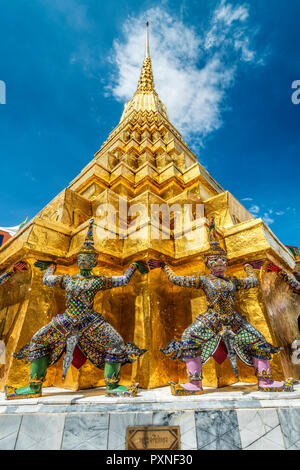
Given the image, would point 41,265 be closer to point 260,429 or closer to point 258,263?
point 260,429

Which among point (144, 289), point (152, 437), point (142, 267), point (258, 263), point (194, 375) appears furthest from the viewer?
point (258, 263)

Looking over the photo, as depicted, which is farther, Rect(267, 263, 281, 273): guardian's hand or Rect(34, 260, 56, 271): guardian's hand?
Rect(267, 263, 281, 273): guardian's hand

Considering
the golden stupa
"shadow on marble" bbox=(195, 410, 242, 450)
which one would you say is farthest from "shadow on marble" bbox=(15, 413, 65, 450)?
the golden stupa

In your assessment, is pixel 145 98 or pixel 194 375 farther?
pixel 145 98

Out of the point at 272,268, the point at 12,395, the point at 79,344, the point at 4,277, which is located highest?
the point at 272,268

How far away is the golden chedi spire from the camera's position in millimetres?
15234

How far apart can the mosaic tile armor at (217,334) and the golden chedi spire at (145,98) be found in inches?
542

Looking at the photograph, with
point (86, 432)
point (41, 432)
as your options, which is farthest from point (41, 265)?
point (86, 432)

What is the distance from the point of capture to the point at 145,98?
53.4ft

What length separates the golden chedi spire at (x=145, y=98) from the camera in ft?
50.0

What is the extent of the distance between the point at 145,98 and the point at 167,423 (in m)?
18.2

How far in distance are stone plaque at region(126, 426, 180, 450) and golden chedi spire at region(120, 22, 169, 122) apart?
50.0 feet

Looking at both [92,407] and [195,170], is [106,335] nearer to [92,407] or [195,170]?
[92,407]

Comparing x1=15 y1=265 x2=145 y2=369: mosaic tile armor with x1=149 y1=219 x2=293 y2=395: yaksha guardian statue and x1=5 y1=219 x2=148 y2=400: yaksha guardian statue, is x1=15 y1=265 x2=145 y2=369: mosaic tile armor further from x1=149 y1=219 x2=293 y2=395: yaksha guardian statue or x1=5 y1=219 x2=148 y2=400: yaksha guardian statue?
x1=149 y1=219 x2=293 y2=395: yaksha guardian statue
